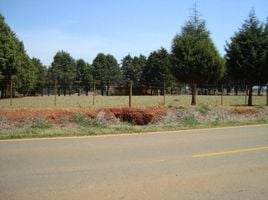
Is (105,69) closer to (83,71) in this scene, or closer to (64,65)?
(83,71)

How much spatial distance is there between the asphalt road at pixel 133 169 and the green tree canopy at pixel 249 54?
52.3 feet

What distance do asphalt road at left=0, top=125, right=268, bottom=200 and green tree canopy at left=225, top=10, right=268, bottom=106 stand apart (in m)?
15.9

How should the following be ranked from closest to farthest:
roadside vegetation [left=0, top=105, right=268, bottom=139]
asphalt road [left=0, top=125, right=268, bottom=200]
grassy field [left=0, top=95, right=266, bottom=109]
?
asphalt road [left=0, top=125, right=268, bottom=200], roadside vegetation [left=0, top=105, right=268, bottom=139], grassy field [left=0, top=95, right=266, bottom=109]

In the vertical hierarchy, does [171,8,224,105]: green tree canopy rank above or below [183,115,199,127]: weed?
above

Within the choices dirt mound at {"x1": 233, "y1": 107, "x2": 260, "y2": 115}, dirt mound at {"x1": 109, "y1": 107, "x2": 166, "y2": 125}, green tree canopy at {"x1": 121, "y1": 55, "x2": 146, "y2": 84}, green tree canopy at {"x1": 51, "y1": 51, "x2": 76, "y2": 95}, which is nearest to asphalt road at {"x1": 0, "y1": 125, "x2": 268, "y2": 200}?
dirt mound at {"x1": 109, "y1": 107, "x2": 166, "y2": 125}

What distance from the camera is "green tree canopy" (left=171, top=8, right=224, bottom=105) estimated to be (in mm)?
26906

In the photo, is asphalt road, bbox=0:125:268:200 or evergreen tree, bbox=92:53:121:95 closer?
asphalt road, bbox=0:125:268:200

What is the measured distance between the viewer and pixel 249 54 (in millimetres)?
27906

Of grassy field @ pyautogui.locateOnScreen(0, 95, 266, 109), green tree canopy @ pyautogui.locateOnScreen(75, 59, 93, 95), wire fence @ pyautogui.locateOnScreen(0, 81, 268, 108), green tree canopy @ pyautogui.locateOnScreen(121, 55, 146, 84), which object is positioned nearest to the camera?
grassy field @ pyautogui.locateOnScreen(0, 95, 266, 109)

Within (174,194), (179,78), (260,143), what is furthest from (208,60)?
(174,194)

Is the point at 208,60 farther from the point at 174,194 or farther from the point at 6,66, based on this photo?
the point at 6,66

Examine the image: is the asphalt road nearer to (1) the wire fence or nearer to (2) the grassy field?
(2) the grassy field

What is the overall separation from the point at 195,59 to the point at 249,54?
4094 millimetres

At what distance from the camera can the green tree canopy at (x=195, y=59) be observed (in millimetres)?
26906
